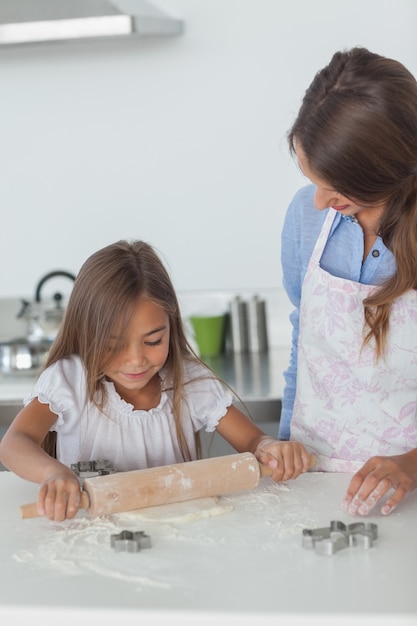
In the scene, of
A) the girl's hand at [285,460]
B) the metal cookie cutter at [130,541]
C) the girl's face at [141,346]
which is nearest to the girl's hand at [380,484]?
the girl's hand at [285,460]

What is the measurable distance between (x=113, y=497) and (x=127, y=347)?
1.09 ft

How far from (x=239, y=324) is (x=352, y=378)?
1416 millimetres

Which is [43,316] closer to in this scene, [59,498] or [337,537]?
[59,498]

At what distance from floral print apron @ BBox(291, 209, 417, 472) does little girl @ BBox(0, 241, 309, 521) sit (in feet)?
0.37

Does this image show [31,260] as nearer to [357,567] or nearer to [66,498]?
[66,498]

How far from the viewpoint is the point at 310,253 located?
162cm

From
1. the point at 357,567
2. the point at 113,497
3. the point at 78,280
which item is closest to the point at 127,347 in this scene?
the point at 78,280

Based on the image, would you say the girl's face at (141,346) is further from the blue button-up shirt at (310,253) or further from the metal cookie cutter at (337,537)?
the metal cookie cutter at (337,537)

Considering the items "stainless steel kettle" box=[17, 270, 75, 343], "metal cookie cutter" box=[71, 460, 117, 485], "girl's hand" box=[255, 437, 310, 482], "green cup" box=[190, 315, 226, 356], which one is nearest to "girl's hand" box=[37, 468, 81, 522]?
"metal cookie cutter" box=[71, 460, 117, 485]

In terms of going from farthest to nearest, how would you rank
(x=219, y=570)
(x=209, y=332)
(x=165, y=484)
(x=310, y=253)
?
1. (x=209, y=332)
2. (x=310, y=253)
3. (x=165, y=484)
4. (x=219, y=570)

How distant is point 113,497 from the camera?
48.2 inches

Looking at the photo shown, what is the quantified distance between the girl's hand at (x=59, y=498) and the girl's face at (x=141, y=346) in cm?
29

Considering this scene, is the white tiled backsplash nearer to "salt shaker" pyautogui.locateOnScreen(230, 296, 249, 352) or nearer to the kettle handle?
"salt shaker" pyautogui.locateOnScreen(230, 296, 249, 352)

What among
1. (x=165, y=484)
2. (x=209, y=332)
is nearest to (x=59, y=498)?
(x=165, y=484)
